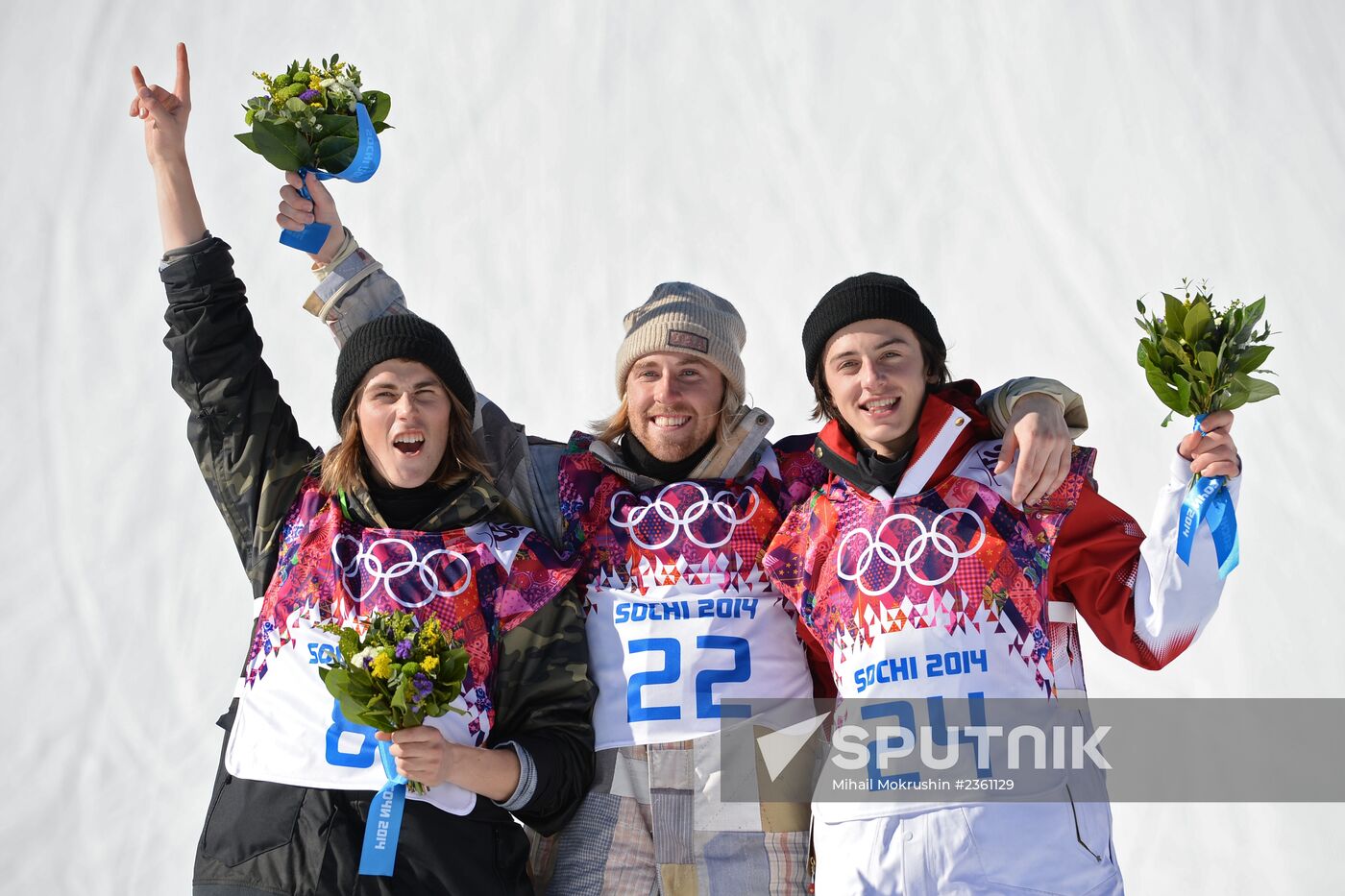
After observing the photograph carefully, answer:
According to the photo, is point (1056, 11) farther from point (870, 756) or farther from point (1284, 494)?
point (870, 756)

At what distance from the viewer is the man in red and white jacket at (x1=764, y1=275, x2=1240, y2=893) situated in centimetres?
273

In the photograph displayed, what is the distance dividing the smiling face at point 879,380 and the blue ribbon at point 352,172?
1.48 m

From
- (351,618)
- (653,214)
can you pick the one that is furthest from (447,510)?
(653,214)

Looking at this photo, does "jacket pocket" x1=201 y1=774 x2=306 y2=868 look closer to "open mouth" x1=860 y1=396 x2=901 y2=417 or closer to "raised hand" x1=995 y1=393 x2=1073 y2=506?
"open mouth" x1=860 y1=396 x2=901 y2=417

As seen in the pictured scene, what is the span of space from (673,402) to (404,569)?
866mm

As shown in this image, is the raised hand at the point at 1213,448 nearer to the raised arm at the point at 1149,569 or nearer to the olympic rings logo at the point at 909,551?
the raised arm at the point at 1149,569

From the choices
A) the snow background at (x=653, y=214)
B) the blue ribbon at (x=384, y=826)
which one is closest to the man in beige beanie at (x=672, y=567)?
the blue ribbon at (x=384, y=826)

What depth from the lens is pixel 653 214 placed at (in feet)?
25.5

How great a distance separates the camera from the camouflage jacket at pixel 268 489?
303 centimetres

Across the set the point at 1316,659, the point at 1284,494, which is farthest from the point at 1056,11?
the point at 1316,659

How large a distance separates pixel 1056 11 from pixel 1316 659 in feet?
14.7

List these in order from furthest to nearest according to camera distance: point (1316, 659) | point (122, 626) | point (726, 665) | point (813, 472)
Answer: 1. point (122, 626)
2. point (1316, 659)
3. point (813, 472)
4. point (726, 665)

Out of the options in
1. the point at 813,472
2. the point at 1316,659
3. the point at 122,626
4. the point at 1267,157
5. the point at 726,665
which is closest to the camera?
the point at 726,665

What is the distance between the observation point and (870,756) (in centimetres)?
286
